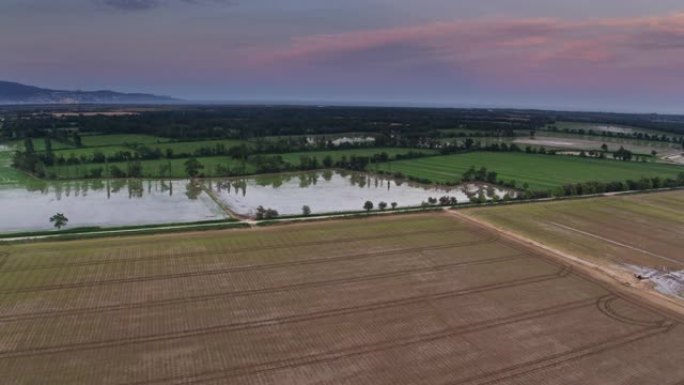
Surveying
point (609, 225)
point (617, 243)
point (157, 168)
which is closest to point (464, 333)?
point (617, 243)

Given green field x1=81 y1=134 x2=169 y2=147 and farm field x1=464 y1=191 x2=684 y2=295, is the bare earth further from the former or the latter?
green field x1=81 y1=134 x2=169 y2=147

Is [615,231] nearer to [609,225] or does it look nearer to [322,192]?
[609,225]

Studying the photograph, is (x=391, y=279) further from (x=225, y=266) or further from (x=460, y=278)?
(x=225, y=266)

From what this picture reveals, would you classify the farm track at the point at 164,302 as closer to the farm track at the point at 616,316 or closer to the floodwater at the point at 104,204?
the farm track at the point at 616,316

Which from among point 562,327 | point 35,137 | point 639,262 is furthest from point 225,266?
point 35,137

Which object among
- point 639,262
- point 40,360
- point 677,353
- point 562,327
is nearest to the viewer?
point 40,360
